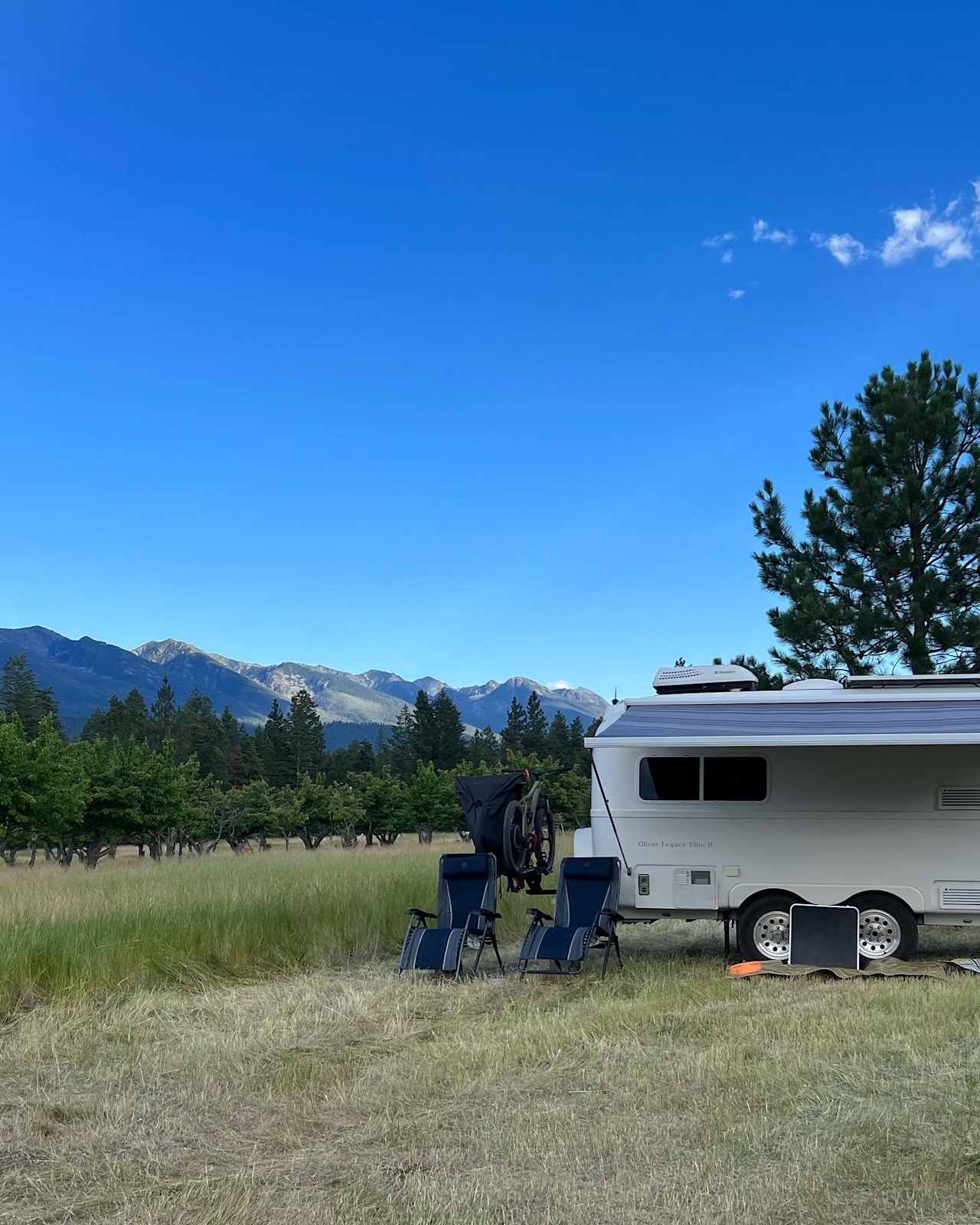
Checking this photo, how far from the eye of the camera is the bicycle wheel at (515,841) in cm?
922

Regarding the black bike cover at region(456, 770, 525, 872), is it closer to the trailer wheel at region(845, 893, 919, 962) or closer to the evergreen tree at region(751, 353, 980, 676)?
the trailer wheel at region(845, 893, 919, 962)

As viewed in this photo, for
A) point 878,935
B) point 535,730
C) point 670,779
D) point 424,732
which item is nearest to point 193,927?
point 670,779

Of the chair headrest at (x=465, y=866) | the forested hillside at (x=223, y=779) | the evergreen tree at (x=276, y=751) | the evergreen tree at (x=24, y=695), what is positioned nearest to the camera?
the chair headrest at (x=465, y=866)

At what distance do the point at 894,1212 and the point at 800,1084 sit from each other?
137 centimetres

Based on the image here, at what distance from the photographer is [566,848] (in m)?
21.5

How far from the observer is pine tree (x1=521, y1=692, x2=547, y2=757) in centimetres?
7206

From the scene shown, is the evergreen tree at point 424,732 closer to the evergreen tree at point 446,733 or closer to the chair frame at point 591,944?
the evergreen tree at point 446,733

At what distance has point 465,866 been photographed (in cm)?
901

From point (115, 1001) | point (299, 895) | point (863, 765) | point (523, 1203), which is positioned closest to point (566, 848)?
point (299, 895)

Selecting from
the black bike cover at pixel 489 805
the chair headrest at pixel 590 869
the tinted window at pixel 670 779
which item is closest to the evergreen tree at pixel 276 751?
the black bike cover at pixel 489 805

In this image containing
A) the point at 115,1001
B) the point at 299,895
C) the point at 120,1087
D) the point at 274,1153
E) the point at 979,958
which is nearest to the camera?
the point at 274,1153

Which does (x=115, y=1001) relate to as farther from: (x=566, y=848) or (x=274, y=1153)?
(x=566, y=848)

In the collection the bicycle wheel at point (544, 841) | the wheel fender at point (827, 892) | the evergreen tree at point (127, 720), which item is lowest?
the wheel fender at point (827, 892)

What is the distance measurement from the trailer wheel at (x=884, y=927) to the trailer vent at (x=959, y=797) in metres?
0.89
